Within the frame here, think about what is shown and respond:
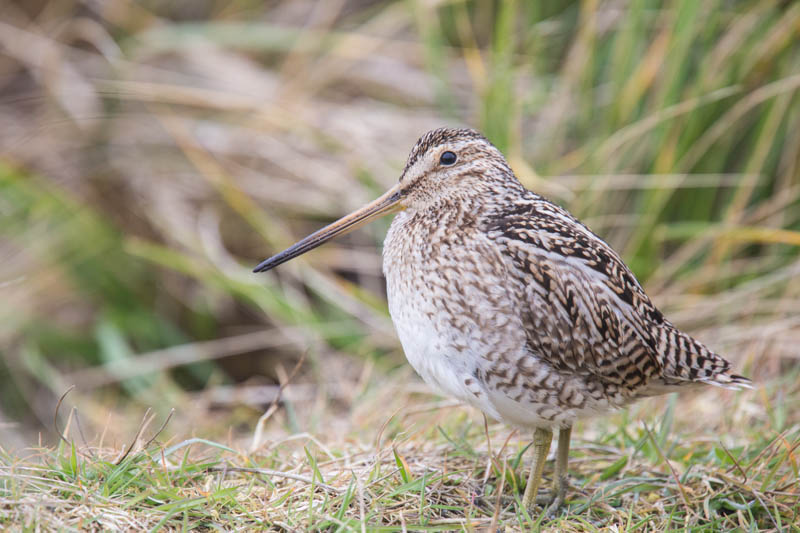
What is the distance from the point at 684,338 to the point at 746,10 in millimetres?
2590

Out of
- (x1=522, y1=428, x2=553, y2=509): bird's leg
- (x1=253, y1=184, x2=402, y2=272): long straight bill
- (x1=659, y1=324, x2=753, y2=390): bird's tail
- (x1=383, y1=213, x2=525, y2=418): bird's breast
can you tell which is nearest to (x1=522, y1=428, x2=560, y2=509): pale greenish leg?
(x1=522, y1=428, x2=553, y2=509): bird's leg

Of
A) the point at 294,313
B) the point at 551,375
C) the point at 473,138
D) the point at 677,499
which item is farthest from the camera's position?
the point at 294,313

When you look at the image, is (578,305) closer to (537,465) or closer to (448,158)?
(537,465)

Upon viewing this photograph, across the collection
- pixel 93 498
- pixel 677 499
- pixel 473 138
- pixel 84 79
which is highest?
pixel 84 79

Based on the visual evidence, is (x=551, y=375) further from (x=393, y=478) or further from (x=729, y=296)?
(x=729, y=296)

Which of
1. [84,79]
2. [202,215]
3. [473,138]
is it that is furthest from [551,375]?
→ [84,79]

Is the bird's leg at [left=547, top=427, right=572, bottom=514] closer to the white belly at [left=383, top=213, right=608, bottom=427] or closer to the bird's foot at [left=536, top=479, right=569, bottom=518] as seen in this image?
the bird's foot at [left=536, top=479, right=569, bottom=518]

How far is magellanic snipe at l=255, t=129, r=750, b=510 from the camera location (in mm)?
2947

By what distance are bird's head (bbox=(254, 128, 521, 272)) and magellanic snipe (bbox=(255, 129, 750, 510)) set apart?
0.08 m

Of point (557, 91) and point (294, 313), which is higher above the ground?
point (557, 91)

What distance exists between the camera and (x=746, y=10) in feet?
16.4

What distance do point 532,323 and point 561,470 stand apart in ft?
1.96

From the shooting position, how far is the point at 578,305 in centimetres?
301

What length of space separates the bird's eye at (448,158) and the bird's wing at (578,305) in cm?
35
